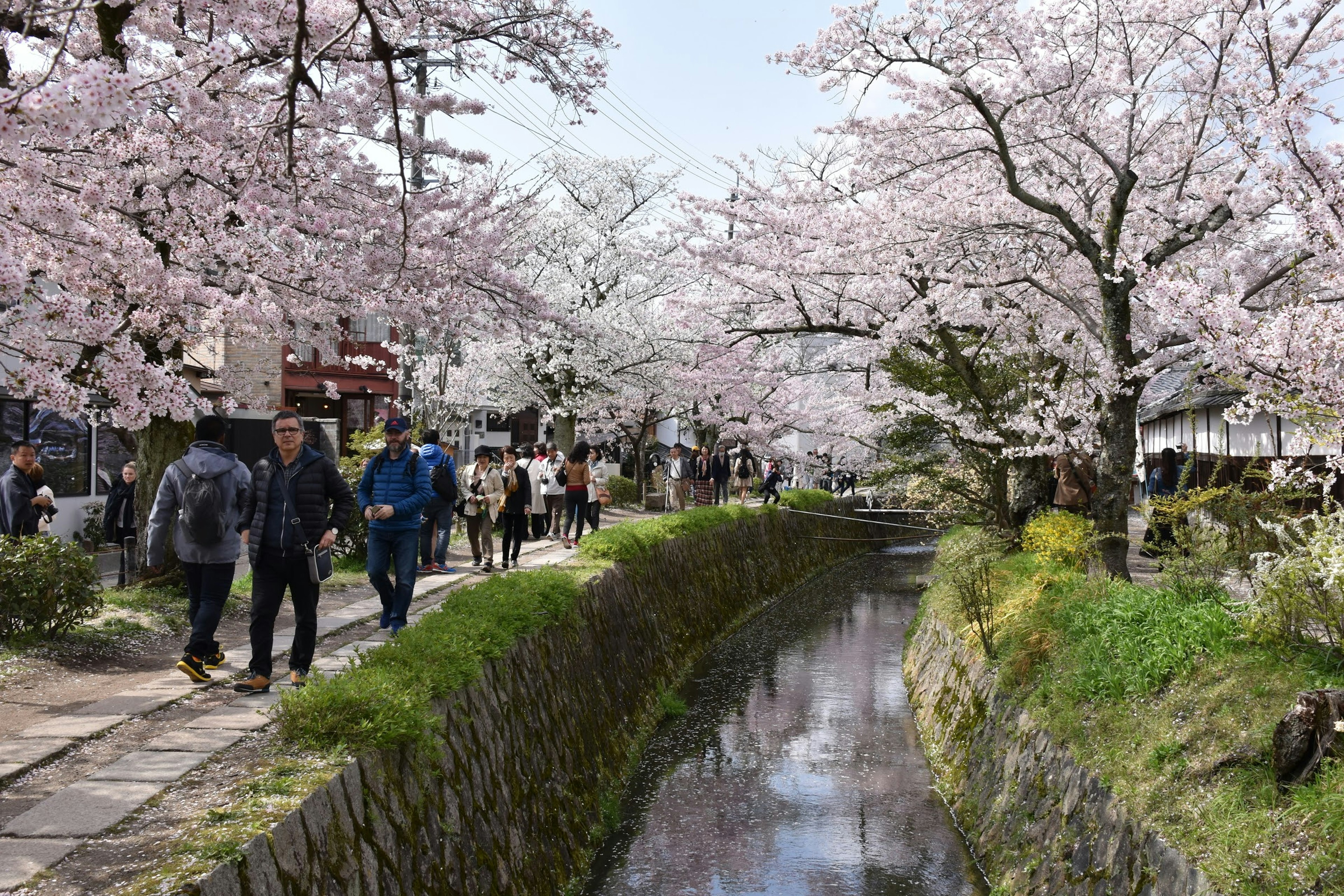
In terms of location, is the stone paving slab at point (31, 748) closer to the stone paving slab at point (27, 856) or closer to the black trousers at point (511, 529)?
the stone paving slab at point (27, 856)

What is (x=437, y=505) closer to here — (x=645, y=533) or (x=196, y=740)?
(x=645, y=533)

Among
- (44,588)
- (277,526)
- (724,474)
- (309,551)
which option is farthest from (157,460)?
(724,474)

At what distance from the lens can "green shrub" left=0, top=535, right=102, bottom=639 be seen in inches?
324

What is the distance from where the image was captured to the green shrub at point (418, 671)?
517 centimetres

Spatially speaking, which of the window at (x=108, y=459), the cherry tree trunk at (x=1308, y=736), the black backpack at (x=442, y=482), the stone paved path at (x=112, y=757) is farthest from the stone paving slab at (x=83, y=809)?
the window at (x=108, y=459)

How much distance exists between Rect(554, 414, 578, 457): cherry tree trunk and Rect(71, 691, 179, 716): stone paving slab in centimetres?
2075

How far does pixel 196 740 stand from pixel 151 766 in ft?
1.54

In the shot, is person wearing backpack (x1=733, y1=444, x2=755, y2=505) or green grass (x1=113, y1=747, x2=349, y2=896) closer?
green grass (x1=113, y1=747, x2=349, y2=896)

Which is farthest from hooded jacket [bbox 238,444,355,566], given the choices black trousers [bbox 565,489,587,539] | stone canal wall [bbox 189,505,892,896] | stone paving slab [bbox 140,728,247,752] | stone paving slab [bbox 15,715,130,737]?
black trousers [bbox 565,489,587,539]

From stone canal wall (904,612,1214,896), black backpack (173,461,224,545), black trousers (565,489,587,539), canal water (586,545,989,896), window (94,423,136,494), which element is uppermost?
window (94,423,136,494)

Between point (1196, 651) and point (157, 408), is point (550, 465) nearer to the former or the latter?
point (157, 408)

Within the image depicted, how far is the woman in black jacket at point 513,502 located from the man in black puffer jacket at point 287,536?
6.73 metres

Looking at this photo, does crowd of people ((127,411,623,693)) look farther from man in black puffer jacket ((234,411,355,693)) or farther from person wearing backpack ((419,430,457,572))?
person wearing backpack ((419,430,457,572))

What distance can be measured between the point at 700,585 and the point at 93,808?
13601 millimetres
